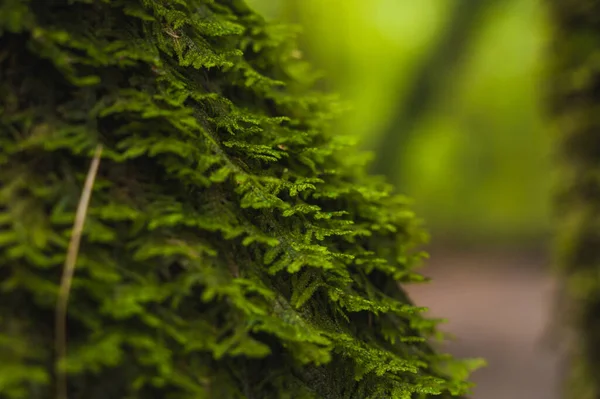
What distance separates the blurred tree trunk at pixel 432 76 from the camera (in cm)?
711

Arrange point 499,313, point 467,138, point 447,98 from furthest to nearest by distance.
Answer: point 467,138 < point 447,98 < point 499,313

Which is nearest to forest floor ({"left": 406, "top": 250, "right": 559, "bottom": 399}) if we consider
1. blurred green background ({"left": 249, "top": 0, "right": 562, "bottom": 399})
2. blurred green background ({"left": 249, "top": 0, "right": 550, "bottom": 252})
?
blurred green background ({"left": 249, "top": 0, "right": 562, "bottom": 399})

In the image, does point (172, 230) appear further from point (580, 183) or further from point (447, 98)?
point (447, 98)

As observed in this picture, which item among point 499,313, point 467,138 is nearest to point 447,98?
point 467,138

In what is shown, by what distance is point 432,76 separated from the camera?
24.5ft

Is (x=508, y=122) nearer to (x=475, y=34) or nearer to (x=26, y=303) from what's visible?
(x=475, y=34)

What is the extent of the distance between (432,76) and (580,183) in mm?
4935

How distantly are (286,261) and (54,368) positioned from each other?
319 millimetres

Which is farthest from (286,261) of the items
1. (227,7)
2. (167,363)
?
(227,7)

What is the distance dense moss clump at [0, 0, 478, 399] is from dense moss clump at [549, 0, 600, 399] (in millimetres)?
2214

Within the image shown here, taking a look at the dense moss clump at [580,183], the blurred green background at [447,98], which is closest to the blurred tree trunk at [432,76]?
the blurred green background at [447,98]

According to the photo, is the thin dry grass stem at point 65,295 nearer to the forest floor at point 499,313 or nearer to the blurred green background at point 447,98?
the forest floor at point 499,313

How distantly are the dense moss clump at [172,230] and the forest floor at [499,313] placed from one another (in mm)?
2473

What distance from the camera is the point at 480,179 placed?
47.2 ft
